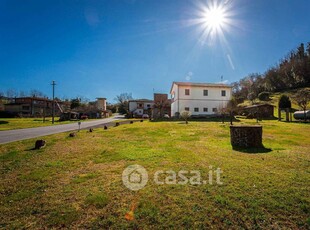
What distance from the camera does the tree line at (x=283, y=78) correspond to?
64.0 metres

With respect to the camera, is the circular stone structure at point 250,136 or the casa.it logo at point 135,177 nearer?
the casa.it logo at point 135,177

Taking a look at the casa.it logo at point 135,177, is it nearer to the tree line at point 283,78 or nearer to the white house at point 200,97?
the white house at point 200,97

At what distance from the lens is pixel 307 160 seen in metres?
5.80

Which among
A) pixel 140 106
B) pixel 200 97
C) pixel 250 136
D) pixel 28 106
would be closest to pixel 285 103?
pixel 200 97

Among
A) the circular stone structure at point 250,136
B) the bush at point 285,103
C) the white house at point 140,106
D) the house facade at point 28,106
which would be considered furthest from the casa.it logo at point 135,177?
the white house at point 140,106

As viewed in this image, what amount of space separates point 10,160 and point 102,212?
6614 millimetres

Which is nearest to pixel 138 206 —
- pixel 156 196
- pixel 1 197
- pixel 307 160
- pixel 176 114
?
pixel 156 196

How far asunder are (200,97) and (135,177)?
110 ft

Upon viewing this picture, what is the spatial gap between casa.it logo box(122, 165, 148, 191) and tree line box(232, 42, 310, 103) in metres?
64.0

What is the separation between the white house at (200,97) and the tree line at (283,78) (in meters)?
29.4

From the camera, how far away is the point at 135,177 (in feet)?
15.5

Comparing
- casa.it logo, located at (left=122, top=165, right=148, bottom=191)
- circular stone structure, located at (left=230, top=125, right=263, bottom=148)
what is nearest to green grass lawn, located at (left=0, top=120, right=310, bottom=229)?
casa.it logo, located at (left=122, top=165, right=148, bottom=191)

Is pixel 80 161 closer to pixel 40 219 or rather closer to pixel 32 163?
pixel 32 163

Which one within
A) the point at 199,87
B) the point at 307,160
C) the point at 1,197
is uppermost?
the point at 199,87
